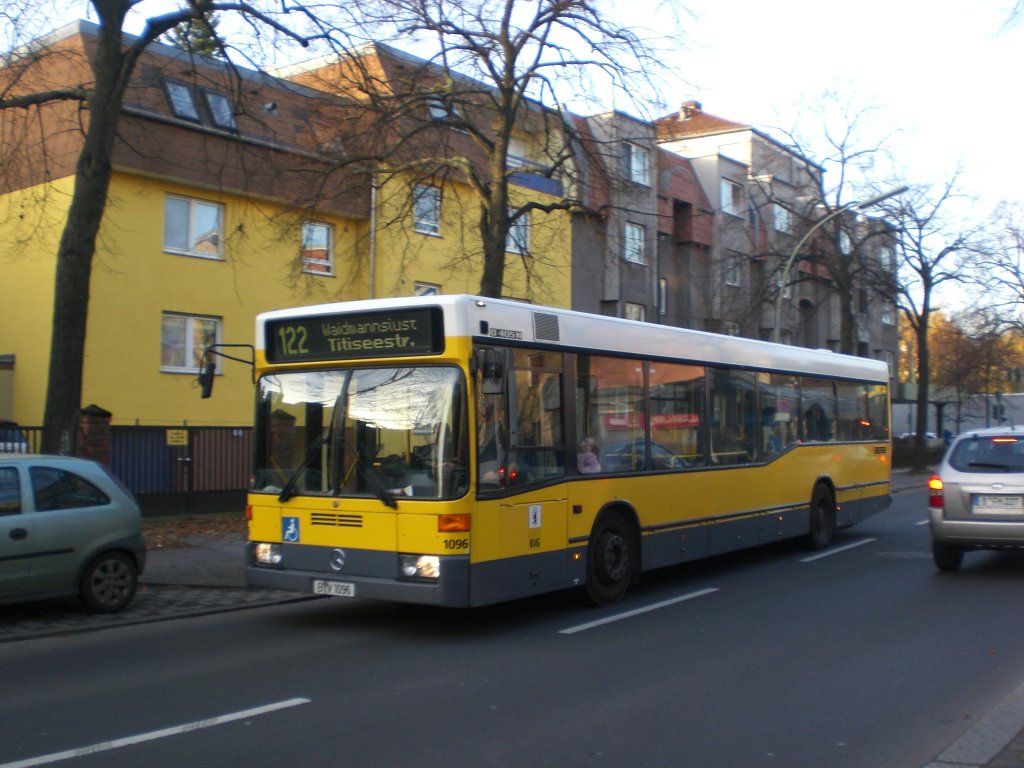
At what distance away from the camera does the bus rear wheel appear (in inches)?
409

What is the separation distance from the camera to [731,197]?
41.4 m

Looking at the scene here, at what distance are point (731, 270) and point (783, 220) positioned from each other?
7197 mm

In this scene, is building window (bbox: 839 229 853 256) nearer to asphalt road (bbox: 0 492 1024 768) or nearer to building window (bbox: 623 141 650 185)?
building window (bbox: 623 141 650 185)

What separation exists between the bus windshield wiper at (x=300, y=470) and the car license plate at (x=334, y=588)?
810 millimetres

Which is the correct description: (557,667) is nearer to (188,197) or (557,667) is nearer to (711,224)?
(188,197)

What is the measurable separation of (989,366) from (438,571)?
139 ft

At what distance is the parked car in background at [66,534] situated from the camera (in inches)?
370

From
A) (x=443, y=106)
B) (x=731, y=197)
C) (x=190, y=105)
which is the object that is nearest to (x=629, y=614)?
(x=443, y=106)

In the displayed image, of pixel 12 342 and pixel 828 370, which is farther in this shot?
pixel 12 342

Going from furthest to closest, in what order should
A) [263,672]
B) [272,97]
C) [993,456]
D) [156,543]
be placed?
[272,97] < [156,543] < [993,456] < [263,672]

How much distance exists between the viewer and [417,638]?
9.20 m

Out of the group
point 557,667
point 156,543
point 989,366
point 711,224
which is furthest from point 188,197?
point 989,366

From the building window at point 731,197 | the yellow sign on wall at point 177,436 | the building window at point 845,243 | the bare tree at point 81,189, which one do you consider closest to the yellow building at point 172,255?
the yellow sign on wall at point 177,436

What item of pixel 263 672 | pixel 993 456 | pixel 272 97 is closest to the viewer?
pixel 263 672
